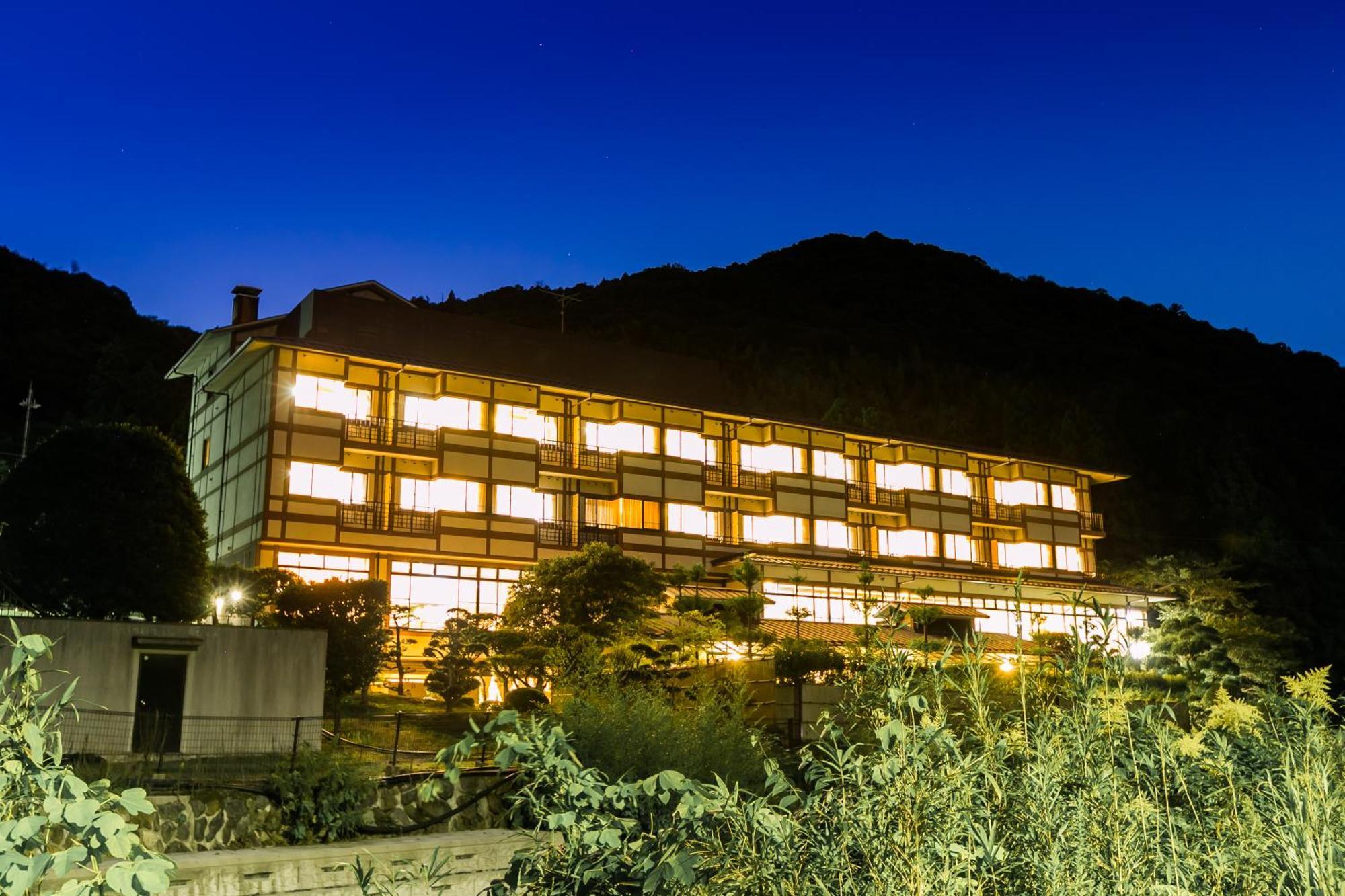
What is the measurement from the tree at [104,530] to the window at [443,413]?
46.7 feet

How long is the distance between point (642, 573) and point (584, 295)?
69.8 metres

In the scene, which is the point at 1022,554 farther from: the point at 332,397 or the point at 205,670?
the point at 205,670

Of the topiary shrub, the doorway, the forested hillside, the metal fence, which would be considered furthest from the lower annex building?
the doorway

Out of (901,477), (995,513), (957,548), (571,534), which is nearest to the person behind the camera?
(571,534)

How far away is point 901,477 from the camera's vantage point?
1772 inches

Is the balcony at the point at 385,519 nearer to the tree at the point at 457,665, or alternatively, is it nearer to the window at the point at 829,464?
the tree at the point at 457,665

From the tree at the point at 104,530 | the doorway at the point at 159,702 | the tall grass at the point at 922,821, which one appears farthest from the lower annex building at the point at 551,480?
the tall grass at the point at 922,821

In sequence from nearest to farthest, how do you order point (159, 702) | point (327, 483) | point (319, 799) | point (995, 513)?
point (319, 799), point (159, 702), point (327, 483), point (995, 513)

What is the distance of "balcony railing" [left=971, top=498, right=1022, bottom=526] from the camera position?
4644 cm

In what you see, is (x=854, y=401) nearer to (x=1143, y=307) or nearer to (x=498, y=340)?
(x=498, y=340)

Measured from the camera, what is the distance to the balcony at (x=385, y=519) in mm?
33562

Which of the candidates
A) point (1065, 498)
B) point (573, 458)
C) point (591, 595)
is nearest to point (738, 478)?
point (573, 458)

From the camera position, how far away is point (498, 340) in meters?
41.9

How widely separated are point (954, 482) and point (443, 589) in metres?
20.9
